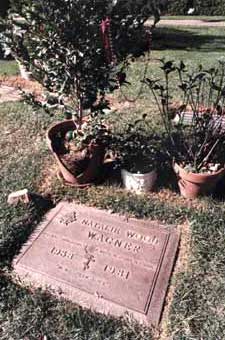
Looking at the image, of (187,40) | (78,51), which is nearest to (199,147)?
(78,51)

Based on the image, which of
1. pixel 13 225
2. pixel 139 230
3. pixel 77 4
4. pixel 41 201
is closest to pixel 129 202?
pixel 139 230

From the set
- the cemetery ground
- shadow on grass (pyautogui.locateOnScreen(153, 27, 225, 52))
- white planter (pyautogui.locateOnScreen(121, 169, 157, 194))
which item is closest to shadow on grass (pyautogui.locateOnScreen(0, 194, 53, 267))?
the cemetery ground

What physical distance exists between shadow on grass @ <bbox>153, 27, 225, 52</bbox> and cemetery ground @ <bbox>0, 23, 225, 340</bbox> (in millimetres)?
3528

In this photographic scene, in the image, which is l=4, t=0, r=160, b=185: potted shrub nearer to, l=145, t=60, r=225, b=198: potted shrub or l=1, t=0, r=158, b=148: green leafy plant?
l=1, t=0, r=158, b=148: green leafy plant

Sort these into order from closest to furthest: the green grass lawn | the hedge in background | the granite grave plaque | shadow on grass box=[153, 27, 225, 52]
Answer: the granite grave plaque → shadow on grass box=[153, 27, 225, 52] → the green grass lawn → the hedge in background

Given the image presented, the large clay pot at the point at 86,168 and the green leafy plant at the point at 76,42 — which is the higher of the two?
the green leafy plant at the point at 76,42

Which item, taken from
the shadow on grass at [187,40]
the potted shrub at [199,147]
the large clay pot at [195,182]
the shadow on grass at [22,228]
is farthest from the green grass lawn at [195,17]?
the shadow on grass at [22,228]

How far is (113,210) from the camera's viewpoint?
3.04m

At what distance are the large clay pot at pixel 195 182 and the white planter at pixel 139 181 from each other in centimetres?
22

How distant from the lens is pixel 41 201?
10.3 feet

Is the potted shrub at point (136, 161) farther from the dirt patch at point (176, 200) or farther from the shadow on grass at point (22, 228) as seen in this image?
the shadow on grass at point (22, 228)

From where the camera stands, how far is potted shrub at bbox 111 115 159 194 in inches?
124

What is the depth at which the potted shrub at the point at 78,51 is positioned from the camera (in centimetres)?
265

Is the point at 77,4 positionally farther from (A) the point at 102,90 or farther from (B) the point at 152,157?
(B) the point at 152,157
